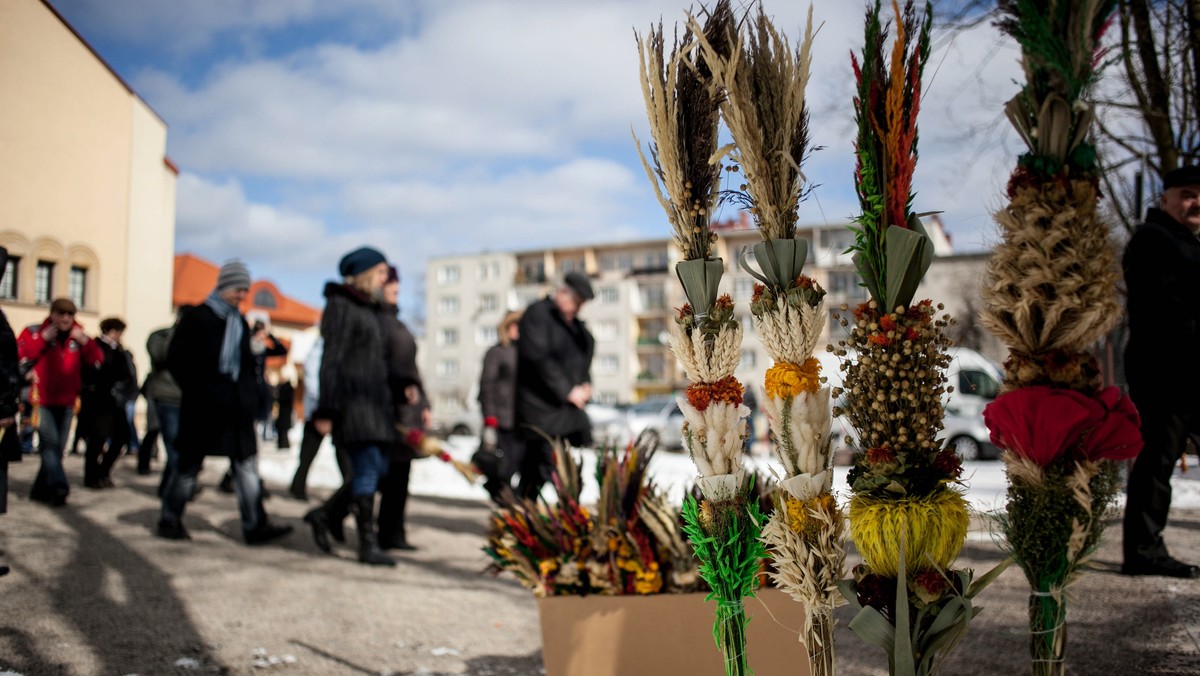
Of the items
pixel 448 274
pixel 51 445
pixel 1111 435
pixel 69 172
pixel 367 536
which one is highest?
pixel 448 274

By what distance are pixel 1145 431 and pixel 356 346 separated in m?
4.85

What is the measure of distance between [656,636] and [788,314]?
52.4 inches

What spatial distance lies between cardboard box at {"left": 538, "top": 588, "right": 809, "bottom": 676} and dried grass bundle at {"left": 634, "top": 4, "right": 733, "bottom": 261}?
124 centimetres

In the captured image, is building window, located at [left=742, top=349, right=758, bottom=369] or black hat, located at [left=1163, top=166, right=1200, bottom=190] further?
building window, located at [left=742, top=349, right=758, bottom=369]

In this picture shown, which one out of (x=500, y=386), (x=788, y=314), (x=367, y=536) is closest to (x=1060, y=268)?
(x=788, y=314)

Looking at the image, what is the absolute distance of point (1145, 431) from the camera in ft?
13.6

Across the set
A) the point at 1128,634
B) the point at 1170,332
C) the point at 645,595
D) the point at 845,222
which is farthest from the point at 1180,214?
the point at 645,595

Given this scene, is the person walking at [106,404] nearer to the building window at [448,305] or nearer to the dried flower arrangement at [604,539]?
the dried flower arrangement at [604,539]

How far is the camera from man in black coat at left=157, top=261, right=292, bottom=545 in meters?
6.30

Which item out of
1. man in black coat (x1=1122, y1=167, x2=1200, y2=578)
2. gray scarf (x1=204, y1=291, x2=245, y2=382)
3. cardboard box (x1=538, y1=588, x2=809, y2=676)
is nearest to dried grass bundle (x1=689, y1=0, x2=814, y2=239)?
cardboard box (x1=538, y1=588, x2=809, y2=676)

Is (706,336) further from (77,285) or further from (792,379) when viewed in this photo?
(77,285)

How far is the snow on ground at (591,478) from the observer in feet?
7.87

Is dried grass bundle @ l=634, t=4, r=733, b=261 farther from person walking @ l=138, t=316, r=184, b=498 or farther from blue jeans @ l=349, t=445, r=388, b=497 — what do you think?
person walking @ l=138, t=316, r=184, b=498

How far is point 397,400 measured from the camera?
6.72 metres
